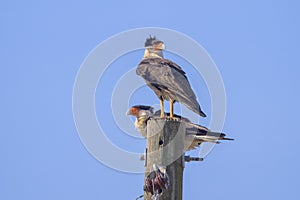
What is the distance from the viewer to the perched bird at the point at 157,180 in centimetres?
637

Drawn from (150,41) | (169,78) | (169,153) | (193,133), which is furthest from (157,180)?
(150,41)

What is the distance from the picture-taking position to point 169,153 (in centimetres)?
650

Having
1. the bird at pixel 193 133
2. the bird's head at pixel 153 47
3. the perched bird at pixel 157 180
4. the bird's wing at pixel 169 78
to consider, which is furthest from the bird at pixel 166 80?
the perched bird at pixel 157 180

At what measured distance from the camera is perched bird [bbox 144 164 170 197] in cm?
637

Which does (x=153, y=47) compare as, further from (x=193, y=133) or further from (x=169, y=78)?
(x=193, y=133)

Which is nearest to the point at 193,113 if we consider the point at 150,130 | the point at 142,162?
the point at 142,162

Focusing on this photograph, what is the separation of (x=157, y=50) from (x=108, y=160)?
207 inches

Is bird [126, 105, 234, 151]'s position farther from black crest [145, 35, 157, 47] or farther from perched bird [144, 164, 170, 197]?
perched bird [144, 164, 170, 197]

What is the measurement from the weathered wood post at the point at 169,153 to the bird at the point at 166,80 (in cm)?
286

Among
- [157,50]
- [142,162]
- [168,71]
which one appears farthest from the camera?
[157,50]

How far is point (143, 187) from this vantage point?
261 inches

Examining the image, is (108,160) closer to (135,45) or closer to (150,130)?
(150,130)

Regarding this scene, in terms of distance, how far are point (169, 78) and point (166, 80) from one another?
62 millimetres

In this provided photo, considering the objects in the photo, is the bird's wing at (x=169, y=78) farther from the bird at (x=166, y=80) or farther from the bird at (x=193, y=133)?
the bird at (x=193, y=133)
